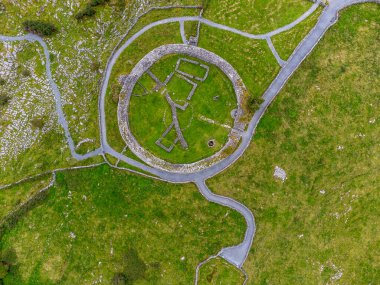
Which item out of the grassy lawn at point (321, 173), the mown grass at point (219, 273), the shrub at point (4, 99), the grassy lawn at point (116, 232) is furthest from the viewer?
the shrub at point (4, 99)

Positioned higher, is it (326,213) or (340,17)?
(340,17)

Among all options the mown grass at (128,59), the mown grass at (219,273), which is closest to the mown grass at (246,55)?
the mown grass at (128,59)

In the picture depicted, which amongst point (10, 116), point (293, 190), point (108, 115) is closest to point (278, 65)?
point (293, 190)

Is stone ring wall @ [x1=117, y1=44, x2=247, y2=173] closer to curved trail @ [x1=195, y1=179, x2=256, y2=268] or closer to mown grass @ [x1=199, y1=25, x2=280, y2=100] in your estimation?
mown grass @ [x1=199, y1=25, x2=280, y2=100]

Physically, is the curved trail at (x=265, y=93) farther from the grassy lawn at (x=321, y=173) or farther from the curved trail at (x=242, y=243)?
the curved trail at (x=242, y=243)

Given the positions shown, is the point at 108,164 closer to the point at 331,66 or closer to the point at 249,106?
the point at 249,106

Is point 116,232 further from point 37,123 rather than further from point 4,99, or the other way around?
point 4,99
